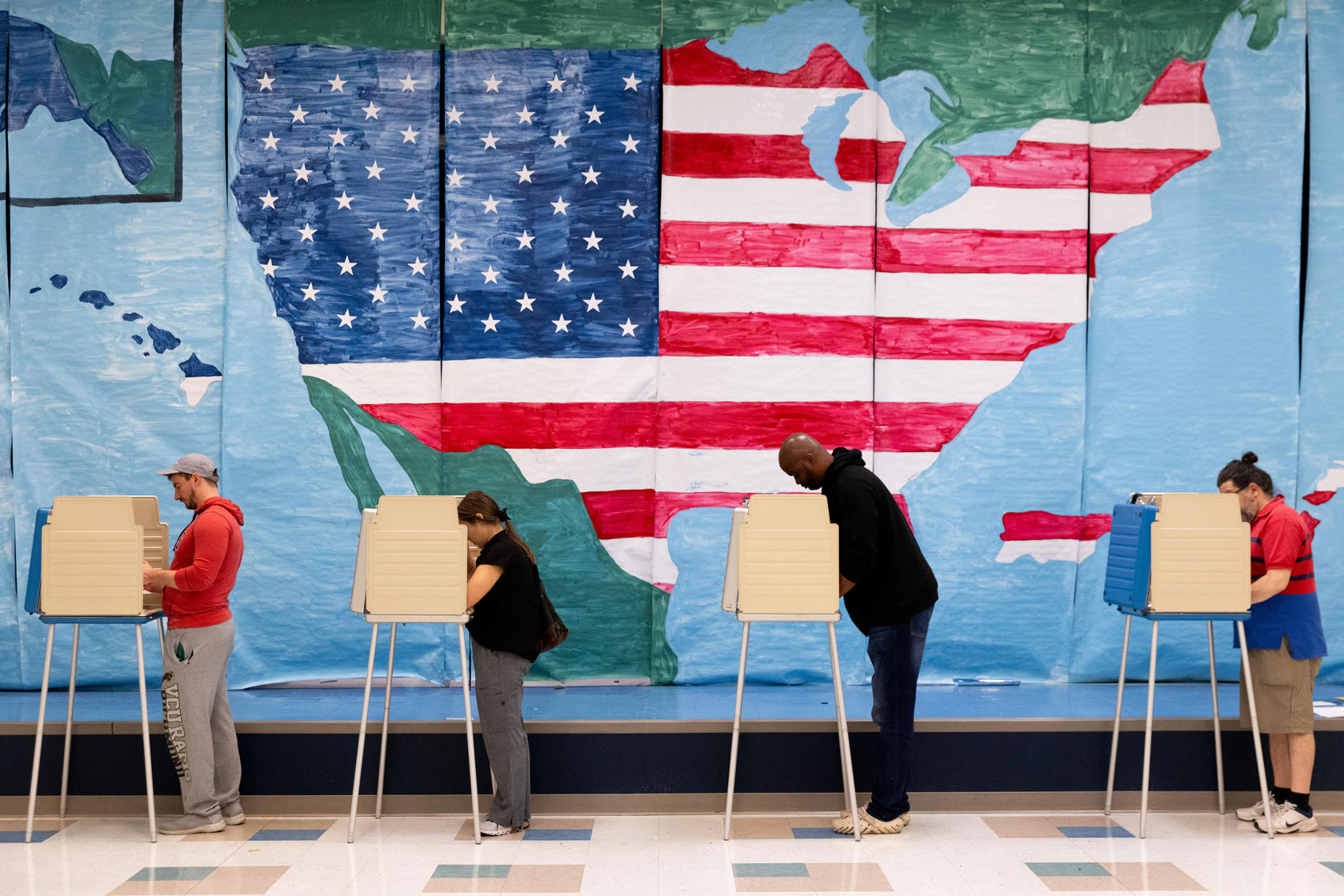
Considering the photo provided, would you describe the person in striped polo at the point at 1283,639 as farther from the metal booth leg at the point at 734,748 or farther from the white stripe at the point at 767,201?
the white stripe at the point at 767,201

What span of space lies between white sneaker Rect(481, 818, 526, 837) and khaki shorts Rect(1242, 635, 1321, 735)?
2.85 m

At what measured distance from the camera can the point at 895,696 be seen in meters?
3.98

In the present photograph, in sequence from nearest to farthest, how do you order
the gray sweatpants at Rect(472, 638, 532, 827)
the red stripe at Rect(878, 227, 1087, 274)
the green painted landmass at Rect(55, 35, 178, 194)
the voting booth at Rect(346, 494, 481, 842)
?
1. the voting booth at Rect(346, 494, 481, 842)
2. the gray sweatpants at Rect(472, 638, 532, 827)
3. the green painted landmass at Rect(55, 35, 178, 194)
4. the red stripe at Rect(878, 227, 1087, 274)

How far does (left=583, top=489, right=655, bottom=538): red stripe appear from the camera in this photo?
5.41 m

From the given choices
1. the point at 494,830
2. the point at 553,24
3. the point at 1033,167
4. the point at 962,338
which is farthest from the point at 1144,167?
the point at 494,830

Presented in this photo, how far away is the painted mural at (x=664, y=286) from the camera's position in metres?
5.34

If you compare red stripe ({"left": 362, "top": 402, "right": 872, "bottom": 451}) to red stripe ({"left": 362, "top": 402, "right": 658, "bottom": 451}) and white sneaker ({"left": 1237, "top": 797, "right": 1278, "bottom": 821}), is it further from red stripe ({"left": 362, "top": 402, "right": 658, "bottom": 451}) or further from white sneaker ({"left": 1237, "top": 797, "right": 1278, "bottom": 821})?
white sneaker ({"left": 1237, "top": 797, "right": 1278, "bottom": 821})

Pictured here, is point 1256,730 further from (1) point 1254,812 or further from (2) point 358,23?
(2) point 358,23

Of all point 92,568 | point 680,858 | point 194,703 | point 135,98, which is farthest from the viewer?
point 135,98

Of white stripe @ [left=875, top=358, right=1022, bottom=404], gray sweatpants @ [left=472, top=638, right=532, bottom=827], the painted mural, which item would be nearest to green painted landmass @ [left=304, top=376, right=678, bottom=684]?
the painted mural

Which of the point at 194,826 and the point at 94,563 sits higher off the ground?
the point at 94,563

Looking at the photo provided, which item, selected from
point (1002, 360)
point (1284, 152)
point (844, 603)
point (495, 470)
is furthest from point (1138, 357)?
point (495, 470)

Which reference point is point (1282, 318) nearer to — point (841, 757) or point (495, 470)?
point (841, 757)

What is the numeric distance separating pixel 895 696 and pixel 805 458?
37.4 inches
